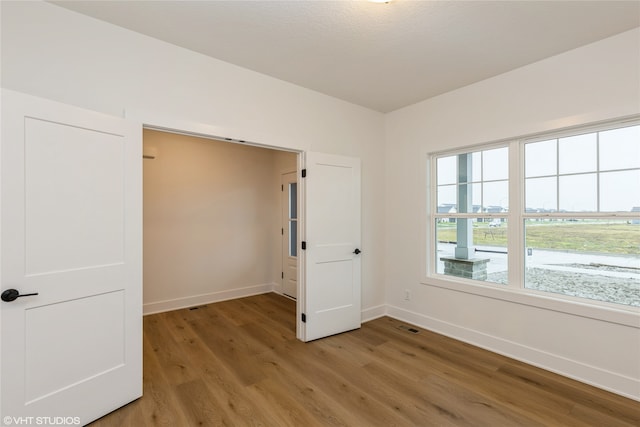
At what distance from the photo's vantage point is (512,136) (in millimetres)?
2928

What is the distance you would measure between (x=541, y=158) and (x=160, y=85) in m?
3.55

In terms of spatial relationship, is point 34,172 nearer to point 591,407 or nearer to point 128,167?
point 128,167

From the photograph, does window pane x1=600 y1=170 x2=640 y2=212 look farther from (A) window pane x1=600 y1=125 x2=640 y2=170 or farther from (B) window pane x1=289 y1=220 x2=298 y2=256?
(B) window pane x1=289 y1=220 x2=298 y2=256

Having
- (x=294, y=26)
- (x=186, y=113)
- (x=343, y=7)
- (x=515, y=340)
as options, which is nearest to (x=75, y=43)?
(x=186, y=113)

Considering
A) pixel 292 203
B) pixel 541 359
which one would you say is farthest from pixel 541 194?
pixel 292 203

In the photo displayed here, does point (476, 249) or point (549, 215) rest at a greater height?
point (549, 215)

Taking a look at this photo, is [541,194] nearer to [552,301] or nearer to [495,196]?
[495,196]

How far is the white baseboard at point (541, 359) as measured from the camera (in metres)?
2.33

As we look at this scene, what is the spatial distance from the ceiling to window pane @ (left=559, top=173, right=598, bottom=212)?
1138mm

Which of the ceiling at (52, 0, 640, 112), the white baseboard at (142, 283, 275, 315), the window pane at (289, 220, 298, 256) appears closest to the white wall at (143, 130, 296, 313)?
the white baseboard at (142, 283, 275, 315)

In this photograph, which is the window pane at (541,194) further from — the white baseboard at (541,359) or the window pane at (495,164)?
the white baseboard at (541,359)

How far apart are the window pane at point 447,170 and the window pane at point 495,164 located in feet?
1.09

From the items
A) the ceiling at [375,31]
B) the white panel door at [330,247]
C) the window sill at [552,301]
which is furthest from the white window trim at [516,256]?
the white panel door at [330,247]

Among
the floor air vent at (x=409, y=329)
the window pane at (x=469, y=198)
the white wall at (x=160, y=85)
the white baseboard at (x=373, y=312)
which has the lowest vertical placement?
the floor air vent at (x=409, y=329)
